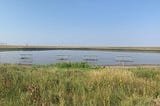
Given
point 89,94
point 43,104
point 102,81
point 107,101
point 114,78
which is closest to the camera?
point 43,104

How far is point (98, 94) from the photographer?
242 inches

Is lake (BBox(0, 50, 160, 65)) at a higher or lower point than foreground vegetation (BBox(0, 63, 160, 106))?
lower

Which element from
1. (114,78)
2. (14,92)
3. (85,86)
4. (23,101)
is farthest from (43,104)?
(114,78)

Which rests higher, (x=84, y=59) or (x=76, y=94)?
(x=76, y=94)

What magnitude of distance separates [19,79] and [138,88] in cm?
330

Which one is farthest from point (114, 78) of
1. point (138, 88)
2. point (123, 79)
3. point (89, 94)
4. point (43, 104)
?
point (43, 104)

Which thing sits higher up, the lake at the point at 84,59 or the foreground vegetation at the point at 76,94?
the foreground vegetation at the point at 76,94

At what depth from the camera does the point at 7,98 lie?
5.94m

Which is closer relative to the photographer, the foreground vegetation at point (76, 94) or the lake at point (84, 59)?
the foreground vegetation at point (76, 94)

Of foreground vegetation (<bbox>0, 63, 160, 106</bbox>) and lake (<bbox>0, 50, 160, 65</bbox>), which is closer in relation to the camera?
foreground vegetation (<bbox>0, 63, 160, 106</bbox>)

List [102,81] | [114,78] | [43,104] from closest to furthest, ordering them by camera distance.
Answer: [43,104] < [102,81] < [114,78]

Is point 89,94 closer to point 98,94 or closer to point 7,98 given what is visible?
point 98,94

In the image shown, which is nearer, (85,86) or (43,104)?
(43,104)

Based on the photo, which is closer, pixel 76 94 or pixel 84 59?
pixel 76 94
